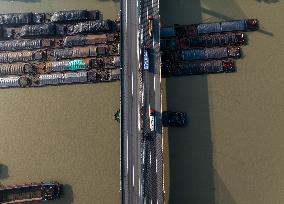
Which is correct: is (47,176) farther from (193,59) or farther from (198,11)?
(198,11)

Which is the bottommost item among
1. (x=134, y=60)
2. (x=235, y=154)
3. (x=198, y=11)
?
(x=235, y=154)

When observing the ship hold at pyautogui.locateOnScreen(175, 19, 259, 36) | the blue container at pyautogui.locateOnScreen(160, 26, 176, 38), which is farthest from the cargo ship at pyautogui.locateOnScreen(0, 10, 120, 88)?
the ship hold at pyautogui.locateOnScreen(175, 19, 259, 36)

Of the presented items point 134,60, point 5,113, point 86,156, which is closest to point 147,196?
point 86,156

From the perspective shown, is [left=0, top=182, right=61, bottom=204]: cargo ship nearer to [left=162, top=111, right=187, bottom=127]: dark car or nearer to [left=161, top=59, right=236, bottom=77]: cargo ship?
[left=162, top=111, right=187, bottom=127]: dark car

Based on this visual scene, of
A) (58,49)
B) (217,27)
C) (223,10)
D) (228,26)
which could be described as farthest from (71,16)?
(228,26)

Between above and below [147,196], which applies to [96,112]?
above

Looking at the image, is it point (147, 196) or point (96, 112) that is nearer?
point (147, 196)
